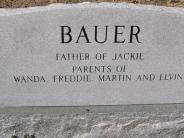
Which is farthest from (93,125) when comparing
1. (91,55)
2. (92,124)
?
(91,55)

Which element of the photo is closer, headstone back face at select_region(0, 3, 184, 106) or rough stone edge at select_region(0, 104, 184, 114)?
headstone back face at select_region(0, 3, 184, 106)

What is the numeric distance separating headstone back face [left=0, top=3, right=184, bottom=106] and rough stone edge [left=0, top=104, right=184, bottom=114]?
0.03 m

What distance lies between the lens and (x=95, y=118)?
2.46m

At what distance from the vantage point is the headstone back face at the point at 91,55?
84.0 inches

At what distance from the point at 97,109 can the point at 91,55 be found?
0.38m

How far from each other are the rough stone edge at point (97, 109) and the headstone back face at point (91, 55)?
31mm

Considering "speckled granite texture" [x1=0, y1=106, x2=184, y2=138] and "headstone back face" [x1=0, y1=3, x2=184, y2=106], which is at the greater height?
"headstone back face" [x1=0, y1=3, x2=184, y2=106]

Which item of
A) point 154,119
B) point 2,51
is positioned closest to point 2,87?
point 2,51

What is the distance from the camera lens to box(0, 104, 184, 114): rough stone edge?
7.97 feet

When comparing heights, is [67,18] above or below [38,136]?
above

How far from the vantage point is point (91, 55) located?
225 centimetres

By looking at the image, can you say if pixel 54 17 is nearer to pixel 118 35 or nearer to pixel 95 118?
pixel 118 35

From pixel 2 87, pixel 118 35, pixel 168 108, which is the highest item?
pixel 118 35

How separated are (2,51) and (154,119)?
998 mm
